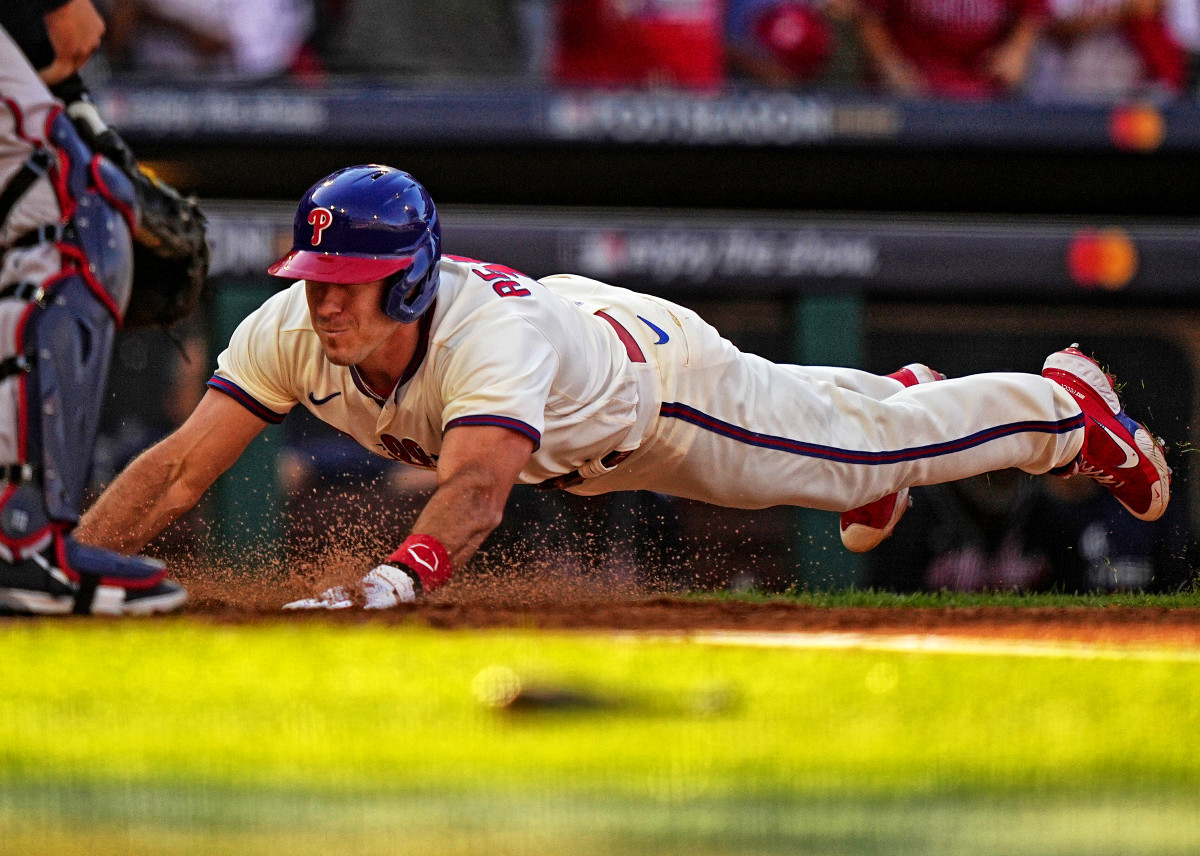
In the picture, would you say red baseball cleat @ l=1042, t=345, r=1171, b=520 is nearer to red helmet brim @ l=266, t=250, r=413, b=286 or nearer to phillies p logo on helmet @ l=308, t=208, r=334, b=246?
red helmet brim @ l=266, t=250, r=413, b=286

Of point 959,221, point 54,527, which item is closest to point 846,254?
point 959,221

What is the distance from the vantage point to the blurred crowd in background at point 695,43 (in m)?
6.81

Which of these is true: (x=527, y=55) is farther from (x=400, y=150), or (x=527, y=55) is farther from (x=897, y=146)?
(x=897, y=146)

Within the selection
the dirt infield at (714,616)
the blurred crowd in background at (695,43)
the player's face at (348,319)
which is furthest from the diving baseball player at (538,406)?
the blurred crowd in background at (695,43)

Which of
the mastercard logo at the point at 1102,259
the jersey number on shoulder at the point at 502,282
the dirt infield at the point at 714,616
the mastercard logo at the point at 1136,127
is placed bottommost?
the dirt infield at the point at 714,616

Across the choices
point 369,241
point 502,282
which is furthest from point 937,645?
point 369,241

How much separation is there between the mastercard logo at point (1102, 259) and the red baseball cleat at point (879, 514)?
237 cm

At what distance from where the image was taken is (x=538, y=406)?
306 cm

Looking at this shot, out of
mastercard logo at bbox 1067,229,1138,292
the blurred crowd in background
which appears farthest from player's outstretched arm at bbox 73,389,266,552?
mastercard logo at bbox 1067,229,1138,292

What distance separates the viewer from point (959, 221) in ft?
21.8

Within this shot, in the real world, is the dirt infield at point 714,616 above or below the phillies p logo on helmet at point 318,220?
below

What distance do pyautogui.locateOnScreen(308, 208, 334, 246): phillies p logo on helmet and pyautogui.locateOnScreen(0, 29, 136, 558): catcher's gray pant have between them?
0.41m

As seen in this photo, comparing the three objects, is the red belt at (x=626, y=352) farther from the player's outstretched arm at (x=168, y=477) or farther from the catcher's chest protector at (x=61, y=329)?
the catcher's chest protector at (x=61, y=329)

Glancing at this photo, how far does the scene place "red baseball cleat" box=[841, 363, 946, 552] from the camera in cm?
413
